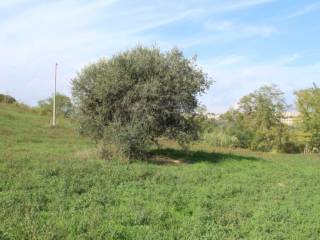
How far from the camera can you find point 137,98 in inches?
658

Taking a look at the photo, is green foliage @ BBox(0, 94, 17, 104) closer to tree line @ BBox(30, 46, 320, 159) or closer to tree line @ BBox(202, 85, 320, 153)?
tree line @ BBox(202, 85, 320, 153)

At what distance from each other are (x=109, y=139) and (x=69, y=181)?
5.46 metres

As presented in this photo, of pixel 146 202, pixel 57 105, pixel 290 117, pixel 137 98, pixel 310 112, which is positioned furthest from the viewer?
pixel 57 105

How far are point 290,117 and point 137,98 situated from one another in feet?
79.0

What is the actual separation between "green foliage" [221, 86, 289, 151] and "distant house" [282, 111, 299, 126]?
38 cm

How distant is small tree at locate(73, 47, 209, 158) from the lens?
53.5 ft

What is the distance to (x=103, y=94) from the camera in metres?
16.6

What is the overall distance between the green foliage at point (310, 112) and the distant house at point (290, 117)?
1493mm

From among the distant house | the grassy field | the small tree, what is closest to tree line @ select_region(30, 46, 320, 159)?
the small tree

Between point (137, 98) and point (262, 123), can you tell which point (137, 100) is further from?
point (262, 123)

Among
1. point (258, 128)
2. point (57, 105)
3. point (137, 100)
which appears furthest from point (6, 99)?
point (137, 100)

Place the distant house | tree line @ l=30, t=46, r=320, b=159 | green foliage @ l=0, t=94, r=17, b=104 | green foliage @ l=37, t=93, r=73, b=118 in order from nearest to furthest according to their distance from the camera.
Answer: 1. tree line @ l=30, t=46, r=320, b=159
2. the distant house
3. green foliage @ l=37, t=93, r=73, b=118
4. green foliage @ l=0, t=94, r=17, b=104

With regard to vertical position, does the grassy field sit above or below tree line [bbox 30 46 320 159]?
below

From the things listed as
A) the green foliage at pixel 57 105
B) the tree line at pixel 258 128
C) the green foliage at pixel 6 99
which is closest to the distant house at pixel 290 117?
the tree line at pixel 258 128
